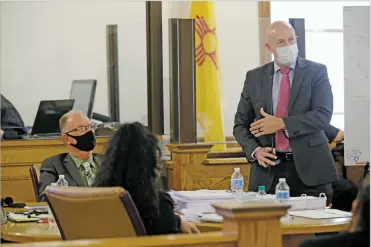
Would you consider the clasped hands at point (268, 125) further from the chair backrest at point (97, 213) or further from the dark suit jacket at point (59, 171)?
the chair backrest at point (97, 213)

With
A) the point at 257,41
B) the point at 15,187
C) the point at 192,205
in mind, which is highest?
the point at 257,41

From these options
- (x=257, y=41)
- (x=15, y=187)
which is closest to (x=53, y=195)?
(x=15, y=187)

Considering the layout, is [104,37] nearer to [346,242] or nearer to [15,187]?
[15,187]

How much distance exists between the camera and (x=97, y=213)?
2.83 m

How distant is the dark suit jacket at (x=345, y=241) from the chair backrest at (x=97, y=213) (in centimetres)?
76

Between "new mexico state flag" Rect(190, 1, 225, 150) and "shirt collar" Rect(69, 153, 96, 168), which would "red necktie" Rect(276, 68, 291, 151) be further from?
"new mexico state flag" Rect(190, 1, 225, 150)

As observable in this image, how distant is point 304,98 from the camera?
13.6ft

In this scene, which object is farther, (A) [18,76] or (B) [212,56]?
(A) [18,76]

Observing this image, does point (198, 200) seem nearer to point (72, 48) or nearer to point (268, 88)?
point (268, 88)

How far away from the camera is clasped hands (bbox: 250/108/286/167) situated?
4.02m

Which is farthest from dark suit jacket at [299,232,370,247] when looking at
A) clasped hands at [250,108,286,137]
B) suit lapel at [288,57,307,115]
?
suit lapel at [288,57,307,115]

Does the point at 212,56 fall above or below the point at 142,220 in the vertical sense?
above

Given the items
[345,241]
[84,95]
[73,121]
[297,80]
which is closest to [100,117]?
[84,95]

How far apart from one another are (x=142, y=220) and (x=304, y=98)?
156cm
